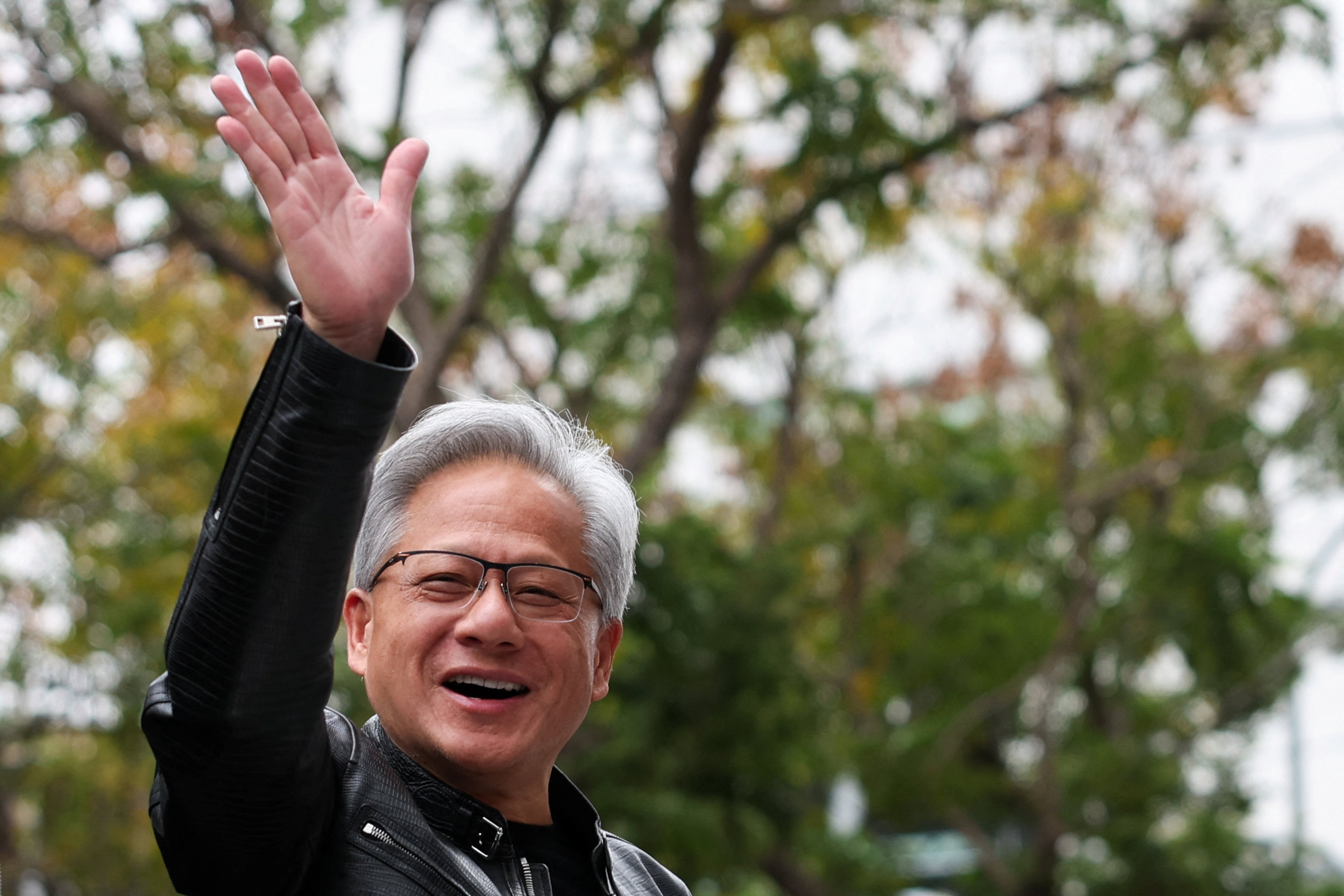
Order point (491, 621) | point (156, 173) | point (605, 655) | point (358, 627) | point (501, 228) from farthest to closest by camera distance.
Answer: point (156, 173) → point (501, 228) → point (605, 655) → point (358, 627) → point (491, 621)

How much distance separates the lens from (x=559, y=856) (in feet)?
6.18

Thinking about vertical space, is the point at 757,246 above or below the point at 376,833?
above

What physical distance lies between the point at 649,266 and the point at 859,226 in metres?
2.00

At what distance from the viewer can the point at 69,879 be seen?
13586mm

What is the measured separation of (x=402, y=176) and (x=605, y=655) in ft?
2.52

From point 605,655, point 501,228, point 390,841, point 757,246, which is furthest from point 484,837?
point 757,246

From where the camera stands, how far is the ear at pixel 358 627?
1.85 m

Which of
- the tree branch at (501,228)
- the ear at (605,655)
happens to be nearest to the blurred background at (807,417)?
the tree branch at (501,228)

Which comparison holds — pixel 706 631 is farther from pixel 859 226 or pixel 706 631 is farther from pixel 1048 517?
pixel 1048 517

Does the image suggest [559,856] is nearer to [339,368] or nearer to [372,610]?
[372,610]

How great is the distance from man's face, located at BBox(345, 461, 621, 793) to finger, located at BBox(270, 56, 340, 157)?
17.9 inches

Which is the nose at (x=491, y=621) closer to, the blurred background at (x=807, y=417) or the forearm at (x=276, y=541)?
the forearm at (x=276, y=541)

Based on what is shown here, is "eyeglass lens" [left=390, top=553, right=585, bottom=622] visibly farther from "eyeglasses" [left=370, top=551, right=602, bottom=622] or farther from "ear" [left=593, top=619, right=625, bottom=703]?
"ear" [left=593, top=619, right=625, bottom=703]

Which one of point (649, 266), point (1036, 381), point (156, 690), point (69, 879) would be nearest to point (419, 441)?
point (156, 690)
